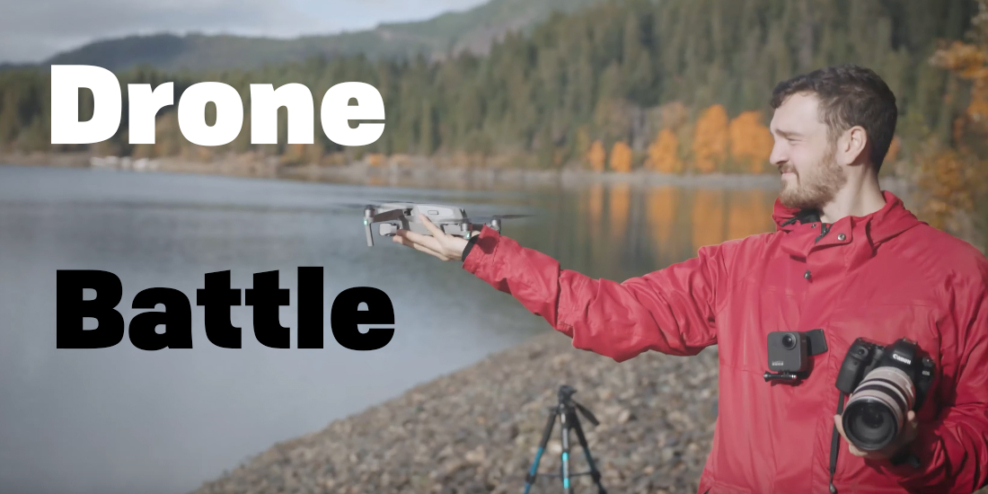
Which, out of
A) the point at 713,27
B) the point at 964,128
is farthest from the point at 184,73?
the point at 964,128

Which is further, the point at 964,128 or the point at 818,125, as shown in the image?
the point at 964,128

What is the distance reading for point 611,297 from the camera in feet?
6.67

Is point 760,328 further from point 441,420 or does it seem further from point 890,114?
point 441,420

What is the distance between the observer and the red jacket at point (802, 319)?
1.68 meters

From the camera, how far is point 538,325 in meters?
16.6

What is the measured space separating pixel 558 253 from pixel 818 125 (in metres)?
23.5

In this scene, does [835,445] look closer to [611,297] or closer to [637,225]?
[611,297]

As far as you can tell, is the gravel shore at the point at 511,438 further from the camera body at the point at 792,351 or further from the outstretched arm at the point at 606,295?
the camera body at the point at 792,351

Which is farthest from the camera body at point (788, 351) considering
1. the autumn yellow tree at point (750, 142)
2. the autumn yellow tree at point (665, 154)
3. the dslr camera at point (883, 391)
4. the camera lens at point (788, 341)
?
the autumn yellow tree at point (665, 154)

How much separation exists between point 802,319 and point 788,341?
0.10m

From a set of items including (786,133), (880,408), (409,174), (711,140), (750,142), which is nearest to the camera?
(880,408)

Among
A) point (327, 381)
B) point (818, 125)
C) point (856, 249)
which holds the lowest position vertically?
point (327, 381)

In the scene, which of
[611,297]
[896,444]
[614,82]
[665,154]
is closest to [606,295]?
[611,297]

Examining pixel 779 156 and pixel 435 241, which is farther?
pixel 435 241
